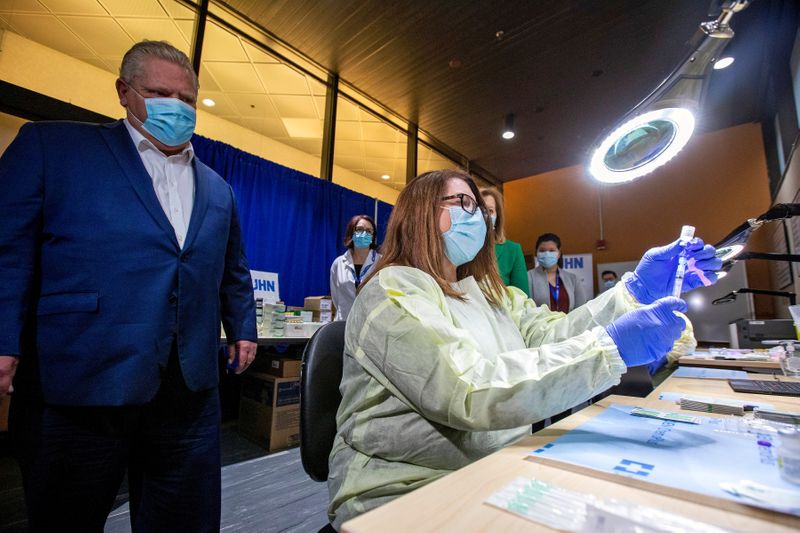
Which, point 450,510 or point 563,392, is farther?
point 563,392

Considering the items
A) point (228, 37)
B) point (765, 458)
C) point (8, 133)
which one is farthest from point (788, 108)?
point (8, 133)

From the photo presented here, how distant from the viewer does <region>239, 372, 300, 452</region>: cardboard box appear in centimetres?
244

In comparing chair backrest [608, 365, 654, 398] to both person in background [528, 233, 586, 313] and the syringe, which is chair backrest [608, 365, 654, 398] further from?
person in background [528, 233, 586, 313]

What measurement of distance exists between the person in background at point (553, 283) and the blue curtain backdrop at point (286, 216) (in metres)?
1.51

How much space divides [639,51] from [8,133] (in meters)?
5.29

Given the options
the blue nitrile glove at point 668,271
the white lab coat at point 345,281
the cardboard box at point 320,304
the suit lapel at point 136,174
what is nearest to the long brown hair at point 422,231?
the blue nitrile glove at point 668,271

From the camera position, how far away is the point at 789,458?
1.54ft

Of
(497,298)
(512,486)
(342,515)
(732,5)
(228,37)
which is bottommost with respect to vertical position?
(342,515)

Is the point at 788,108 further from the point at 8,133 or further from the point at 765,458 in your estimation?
the point at 8,133

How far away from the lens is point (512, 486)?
1.44ft

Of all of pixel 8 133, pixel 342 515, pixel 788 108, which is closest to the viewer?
pixel 342 515

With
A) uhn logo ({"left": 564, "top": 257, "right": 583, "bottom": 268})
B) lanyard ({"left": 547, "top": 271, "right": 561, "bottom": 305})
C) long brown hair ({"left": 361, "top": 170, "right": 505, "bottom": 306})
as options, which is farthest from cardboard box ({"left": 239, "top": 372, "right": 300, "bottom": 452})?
uhn logo ({"left": 564, "top": 257, "right": 583, "bottom": 268})

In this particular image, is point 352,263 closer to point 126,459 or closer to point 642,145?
point 126,459

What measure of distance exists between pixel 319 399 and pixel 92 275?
0.62m
